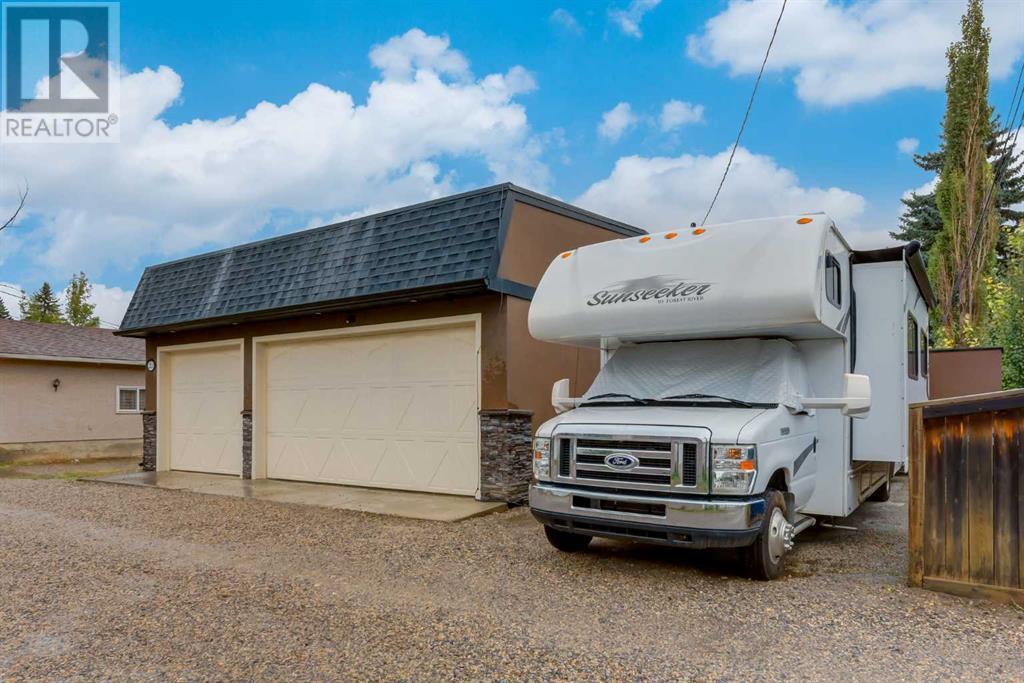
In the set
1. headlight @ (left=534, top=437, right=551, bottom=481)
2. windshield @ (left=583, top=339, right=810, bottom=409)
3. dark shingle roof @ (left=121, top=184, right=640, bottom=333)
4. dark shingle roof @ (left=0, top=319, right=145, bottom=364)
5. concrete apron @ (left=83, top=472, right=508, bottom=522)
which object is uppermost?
dark shingle roof @ (left=121, top=184, right=640, bottom=333)

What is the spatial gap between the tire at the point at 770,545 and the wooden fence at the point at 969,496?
0.92m

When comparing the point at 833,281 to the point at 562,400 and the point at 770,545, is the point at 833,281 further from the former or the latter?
the point at 562,400

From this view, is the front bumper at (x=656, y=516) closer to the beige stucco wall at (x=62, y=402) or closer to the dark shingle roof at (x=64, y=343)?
the dark shingle roof at (x=64, y=343)

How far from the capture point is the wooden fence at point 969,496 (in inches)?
191

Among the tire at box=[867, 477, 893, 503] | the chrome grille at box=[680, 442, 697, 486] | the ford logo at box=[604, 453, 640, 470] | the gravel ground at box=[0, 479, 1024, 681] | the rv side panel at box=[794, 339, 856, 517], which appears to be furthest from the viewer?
the tire at box=[867, 477, 893, 503]

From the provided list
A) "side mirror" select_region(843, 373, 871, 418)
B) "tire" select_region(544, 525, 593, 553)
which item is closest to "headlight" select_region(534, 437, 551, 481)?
"tire" select_region(544, 525, 593, 553)

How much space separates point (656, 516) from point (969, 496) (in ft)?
7.30

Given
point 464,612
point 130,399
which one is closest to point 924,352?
point 464,612

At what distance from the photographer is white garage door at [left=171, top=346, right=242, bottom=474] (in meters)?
12.9

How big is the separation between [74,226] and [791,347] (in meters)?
17.7

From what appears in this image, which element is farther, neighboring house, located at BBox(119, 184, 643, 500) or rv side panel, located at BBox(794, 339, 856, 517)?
neighboring house, located at BBox(119, 184, 643, 500)

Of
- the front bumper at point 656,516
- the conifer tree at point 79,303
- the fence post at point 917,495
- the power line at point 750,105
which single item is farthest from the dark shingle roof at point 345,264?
the conifer tree at point 79,303

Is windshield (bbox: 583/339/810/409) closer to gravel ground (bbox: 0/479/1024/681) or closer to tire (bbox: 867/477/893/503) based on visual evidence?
gravel ground (bbox: 0/479/1024/681)

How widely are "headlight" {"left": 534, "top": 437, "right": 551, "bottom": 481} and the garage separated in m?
8.42
